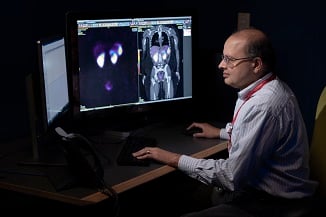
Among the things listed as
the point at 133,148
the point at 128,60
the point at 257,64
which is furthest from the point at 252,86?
the point at 128,60

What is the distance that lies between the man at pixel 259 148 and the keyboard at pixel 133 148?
137 millimetres

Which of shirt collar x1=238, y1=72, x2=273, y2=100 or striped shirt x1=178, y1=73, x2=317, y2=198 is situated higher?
shirt collar x1=238, y1=72, x2=273, y2=100

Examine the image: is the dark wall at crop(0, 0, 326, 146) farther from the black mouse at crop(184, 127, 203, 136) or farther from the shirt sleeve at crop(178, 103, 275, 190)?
the shirt sleeve at crop(178, 103, 275, 190)

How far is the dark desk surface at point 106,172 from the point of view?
1.82m

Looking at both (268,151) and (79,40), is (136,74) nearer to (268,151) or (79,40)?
(79,40)

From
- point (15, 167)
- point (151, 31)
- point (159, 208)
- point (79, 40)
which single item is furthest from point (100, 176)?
point (159, 208)

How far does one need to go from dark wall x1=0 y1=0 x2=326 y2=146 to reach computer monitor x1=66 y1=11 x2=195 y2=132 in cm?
16

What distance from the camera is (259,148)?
1.90 m

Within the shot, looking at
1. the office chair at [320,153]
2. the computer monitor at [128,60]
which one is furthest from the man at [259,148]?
the computer monitor at [128,60]

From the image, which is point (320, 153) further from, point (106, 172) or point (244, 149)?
point (106, 172)

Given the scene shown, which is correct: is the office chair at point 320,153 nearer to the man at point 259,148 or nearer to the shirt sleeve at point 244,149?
the man at point 259,148

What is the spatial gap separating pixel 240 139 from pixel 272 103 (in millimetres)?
167

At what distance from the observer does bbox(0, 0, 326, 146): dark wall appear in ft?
8.13

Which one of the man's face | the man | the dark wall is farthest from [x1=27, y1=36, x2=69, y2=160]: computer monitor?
the man's face
